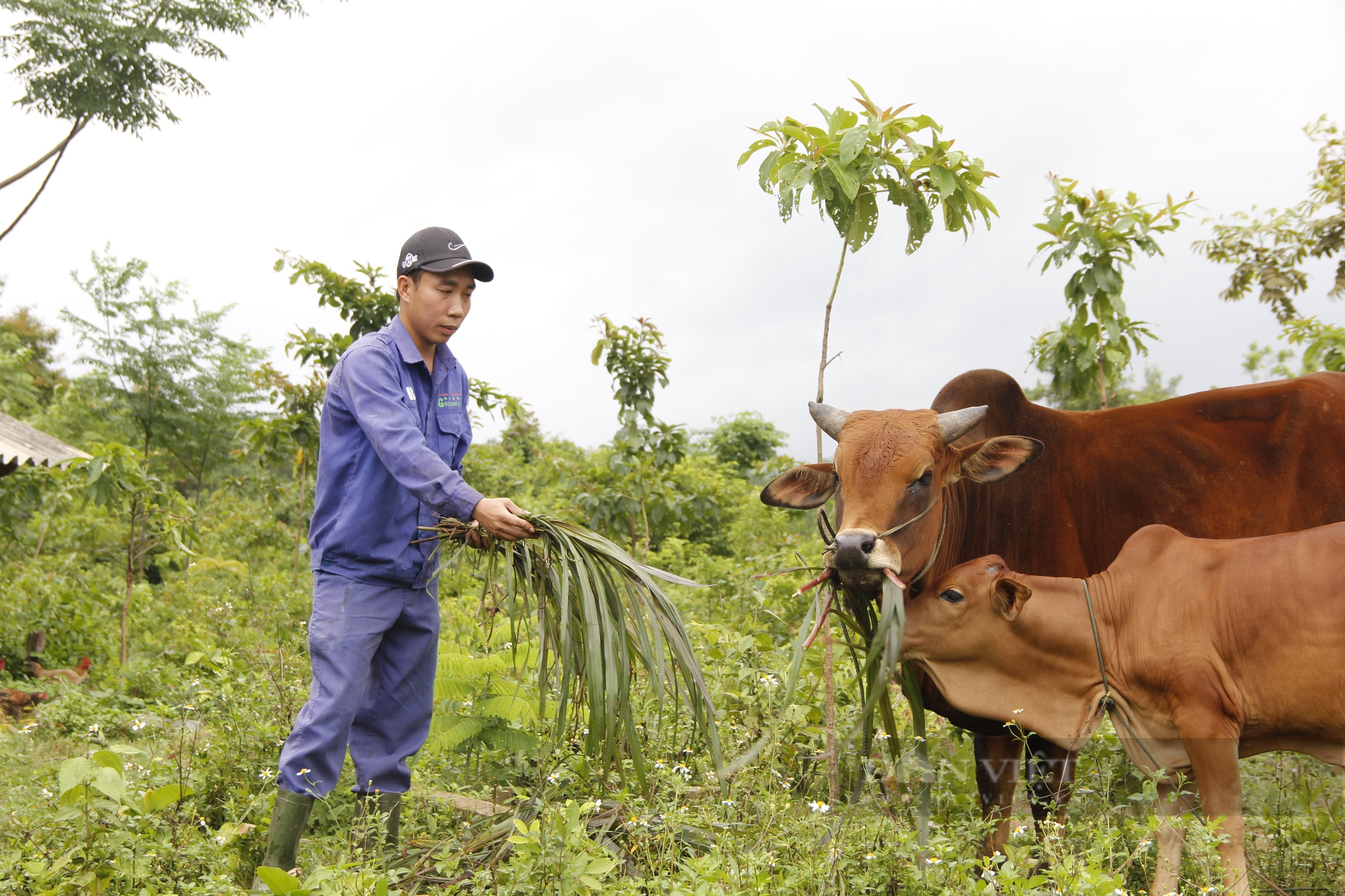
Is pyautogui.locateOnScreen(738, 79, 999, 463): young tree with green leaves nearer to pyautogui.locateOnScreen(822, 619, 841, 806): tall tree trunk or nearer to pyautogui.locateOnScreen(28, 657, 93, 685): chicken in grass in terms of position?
pyautogui.locateOnScreen(822, 619, 841, 806): tall tree trunk

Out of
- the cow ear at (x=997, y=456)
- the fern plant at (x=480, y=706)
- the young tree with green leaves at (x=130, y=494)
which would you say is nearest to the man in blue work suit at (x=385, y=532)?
the fern plant at (x=480, y=706)

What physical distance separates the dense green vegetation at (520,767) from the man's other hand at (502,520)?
1.06ft

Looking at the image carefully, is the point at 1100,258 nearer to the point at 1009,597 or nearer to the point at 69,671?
the point at 1009,597

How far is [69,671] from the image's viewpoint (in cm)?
688

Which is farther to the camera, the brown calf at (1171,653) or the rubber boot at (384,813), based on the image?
the rubber boot at (384,813)

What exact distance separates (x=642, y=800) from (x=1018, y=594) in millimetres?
1312

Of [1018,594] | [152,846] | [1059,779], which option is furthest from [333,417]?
[1059,779]

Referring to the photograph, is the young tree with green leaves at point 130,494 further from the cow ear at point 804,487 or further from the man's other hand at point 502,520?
the cow ear at point 804,487

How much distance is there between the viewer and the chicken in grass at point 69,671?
6824 millimetres

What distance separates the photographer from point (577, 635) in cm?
312

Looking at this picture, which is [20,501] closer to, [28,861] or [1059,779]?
[28,861]

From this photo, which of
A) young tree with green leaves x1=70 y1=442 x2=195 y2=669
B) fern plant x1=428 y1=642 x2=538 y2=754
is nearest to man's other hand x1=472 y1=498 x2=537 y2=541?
fern plant x1=428 y1=642 x2=538 y2=754

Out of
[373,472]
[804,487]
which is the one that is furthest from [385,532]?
[804,487]

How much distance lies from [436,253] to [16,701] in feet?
17.1
